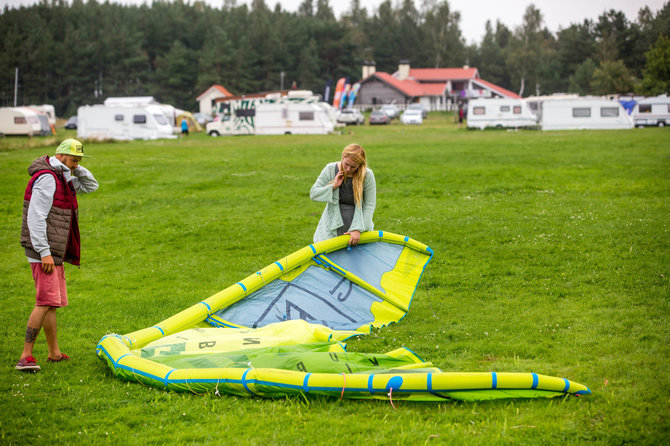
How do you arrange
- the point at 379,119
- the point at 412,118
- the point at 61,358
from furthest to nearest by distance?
the point at 379,119, the point at 412,118, the point at 61,358

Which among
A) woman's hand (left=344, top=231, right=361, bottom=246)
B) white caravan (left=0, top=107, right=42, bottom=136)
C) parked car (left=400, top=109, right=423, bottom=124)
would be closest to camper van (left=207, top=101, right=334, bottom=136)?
parked car (left=400, top=109, right=423, bottom=124)

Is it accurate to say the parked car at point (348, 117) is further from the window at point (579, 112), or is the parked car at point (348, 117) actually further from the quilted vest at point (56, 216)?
the quilted vest at point (56, 216)

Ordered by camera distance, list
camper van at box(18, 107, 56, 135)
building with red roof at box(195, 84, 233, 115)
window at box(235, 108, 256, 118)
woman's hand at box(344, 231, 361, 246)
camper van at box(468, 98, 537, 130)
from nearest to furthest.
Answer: woman's hand at box(344, 231, 361, 246) < window at box(235, 108, 256, 118) < camper van at box(468, 98, 537, 130) < camper van at box(18, 107, 56, 135) < building with red roof at box(195, 84, 233, 115)

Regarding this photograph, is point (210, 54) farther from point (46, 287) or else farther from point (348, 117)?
point (46, 287)

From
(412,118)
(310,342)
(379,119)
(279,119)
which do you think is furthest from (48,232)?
(379,119)

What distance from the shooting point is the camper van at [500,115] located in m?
45.4

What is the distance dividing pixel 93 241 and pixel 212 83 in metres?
78.1

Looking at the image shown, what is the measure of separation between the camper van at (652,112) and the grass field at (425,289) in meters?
26.3

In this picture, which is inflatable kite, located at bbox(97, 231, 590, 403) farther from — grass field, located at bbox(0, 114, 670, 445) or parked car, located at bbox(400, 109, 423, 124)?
parked car, located at bbox(400, 109, 423, 124)

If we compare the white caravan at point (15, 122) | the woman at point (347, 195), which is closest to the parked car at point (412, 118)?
the white caravan at point (15, 122)

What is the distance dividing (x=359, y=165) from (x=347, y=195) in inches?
17.0

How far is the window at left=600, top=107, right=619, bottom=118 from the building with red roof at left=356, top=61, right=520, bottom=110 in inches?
1542

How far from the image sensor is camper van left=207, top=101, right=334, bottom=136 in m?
43.1

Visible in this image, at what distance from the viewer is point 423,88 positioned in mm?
90312
